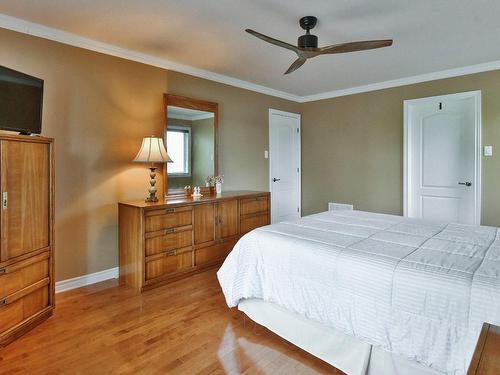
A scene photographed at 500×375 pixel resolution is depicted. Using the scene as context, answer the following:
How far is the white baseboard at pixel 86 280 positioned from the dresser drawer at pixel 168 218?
30.7 inches

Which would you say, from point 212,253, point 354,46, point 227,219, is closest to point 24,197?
point 212,253

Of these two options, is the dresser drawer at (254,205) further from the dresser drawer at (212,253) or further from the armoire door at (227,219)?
the dresser drawer at (212,253)

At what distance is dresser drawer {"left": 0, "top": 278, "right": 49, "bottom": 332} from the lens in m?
1.94

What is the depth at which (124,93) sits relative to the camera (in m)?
3.24

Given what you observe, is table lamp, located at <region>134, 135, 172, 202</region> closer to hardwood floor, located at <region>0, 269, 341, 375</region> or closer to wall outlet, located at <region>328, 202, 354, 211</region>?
hardwood floor, located at <region>0, 269, 341, 375</region>

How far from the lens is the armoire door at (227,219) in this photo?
3.48 m

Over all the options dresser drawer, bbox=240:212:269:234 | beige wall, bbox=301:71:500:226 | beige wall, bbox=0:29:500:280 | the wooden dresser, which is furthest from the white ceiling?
dresser drawer, bbox=240:212:269:234

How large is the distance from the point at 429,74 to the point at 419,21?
5.69ft

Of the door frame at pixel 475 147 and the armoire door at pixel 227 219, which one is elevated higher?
the door frame at pixel 475 147

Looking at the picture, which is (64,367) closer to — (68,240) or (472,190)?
(68,240)

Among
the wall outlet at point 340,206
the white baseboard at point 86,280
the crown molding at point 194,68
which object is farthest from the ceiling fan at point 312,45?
the wall outlet at point 340,206

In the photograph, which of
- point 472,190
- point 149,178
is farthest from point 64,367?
point 472,190

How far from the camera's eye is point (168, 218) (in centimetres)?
300

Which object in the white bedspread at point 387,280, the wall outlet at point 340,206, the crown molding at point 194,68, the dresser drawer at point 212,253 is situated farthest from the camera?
the wall outlet at point 340,206
